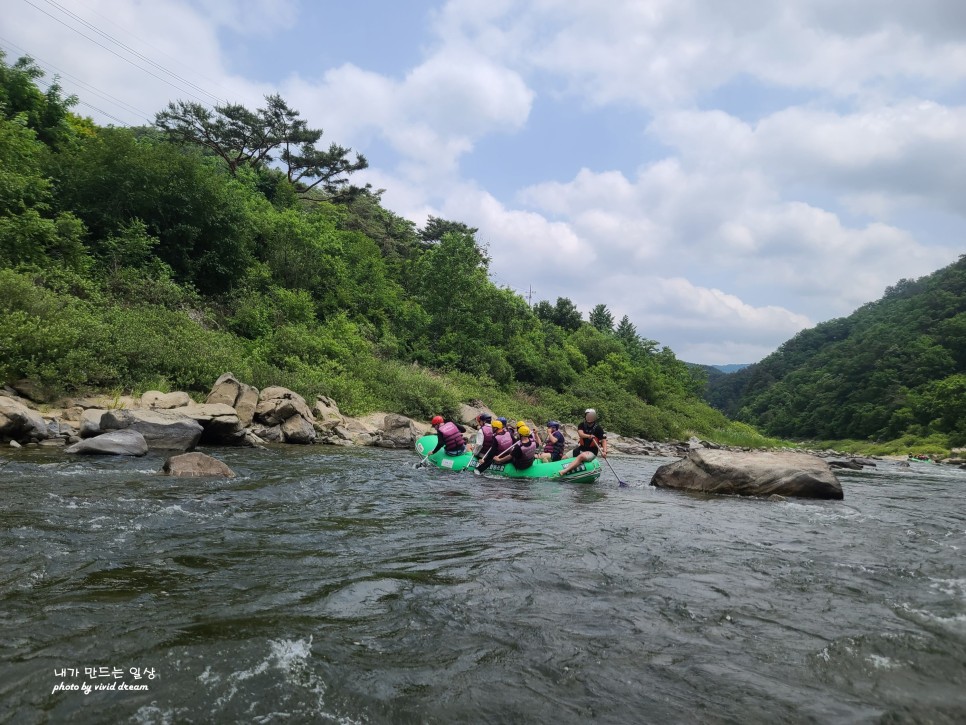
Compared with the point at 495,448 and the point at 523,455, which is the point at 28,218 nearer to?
the point at 495,448

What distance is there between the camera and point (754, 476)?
1174cm

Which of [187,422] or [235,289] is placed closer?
[187,422]

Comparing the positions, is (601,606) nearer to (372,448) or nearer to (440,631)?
(440,631)

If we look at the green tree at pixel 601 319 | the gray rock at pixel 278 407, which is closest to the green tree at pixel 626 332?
the green tree at pixel 601 319

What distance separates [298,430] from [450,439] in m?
5.24

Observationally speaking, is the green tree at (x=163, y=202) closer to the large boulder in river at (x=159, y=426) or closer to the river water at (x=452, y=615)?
the large boulder in river at (x=159, y=426)

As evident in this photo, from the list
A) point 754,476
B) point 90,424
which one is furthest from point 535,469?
point 90,424

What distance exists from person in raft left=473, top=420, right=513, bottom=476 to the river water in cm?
597

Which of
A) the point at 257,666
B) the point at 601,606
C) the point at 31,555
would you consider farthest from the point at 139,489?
the point at 601,606

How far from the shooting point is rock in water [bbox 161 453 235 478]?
9336 millimetres

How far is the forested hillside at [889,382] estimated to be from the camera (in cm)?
5719

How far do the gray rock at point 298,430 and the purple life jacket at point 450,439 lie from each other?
492 centimetres

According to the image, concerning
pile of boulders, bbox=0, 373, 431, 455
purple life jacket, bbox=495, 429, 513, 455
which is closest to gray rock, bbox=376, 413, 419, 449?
pile of boulders, bbox=0, 373, 431, 455

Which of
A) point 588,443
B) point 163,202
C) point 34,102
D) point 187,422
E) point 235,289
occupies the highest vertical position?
point 34,102
